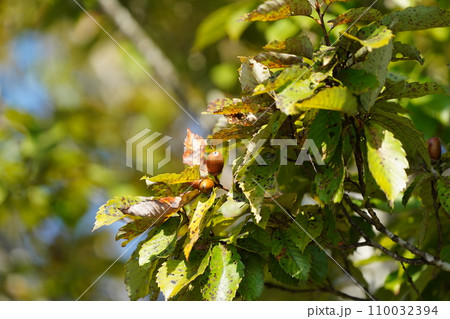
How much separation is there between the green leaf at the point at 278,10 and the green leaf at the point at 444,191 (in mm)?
483

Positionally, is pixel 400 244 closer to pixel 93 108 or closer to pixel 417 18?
pixel 417 18

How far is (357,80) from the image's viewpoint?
97 centimetres

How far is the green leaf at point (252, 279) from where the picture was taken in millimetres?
1079

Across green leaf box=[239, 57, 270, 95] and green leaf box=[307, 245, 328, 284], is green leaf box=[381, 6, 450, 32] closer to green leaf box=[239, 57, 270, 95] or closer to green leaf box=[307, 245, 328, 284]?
green leaf box=[239, 57, 270, 95]

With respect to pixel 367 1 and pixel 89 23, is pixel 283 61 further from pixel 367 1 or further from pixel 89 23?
pixel 89 23

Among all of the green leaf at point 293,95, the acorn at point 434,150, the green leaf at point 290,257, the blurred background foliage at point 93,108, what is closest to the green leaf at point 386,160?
the green leaf at point 293,95

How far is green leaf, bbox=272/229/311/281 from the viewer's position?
3.55ft

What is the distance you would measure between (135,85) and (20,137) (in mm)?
1682

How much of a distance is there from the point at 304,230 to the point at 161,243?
0.31 m

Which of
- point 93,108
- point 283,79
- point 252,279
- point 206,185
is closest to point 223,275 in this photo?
point 252,279

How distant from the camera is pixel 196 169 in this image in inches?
44.2

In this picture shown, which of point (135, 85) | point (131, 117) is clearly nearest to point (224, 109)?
point (131, 117)

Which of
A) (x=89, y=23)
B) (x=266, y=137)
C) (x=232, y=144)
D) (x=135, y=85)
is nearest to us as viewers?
(x=266, y=137)

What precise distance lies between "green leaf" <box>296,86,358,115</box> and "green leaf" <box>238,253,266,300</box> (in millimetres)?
385
